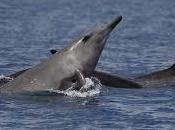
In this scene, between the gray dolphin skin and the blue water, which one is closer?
the blue water

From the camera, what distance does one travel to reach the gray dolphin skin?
789 inches

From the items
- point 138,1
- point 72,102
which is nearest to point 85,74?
point 72,102

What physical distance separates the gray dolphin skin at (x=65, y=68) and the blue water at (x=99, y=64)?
2.04 feet

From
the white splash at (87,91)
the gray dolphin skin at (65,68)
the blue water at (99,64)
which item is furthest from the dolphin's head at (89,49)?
the blue water at (99,64)

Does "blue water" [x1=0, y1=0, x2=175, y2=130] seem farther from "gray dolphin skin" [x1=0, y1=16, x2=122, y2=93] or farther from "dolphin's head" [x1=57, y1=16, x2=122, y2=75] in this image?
"dolphin's head" [x1=57, y1=16, x2=122, y2=75]

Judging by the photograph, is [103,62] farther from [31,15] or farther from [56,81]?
[31,15]

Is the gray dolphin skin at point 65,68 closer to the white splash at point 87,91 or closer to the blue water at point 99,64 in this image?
the white splash at point 87,91

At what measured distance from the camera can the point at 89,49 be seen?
2136 centimetres

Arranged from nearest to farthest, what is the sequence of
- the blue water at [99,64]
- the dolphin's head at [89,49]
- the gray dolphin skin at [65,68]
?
the blue water at [99,64]
the gray dolphin skin at [65,68]
the dolphin's head at [89,49]

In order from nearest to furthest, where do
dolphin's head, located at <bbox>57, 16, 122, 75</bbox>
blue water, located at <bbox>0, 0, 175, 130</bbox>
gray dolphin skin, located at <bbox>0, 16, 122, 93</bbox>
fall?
blue water, located at <bbox>0, 0, 175, 130</bbox> → gray dolphin skin, located at <bbox>0, 16, 122, 93</bbox> → dolphin's head, located at <bbox>57, 16, 122, 75</bbox>

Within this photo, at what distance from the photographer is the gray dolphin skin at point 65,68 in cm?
2003

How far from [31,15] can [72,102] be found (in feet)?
115

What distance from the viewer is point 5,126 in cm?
1681

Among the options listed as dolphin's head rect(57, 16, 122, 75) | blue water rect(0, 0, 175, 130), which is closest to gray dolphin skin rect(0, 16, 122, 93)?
dolphin's head rect(57, 16, 122, 75)
